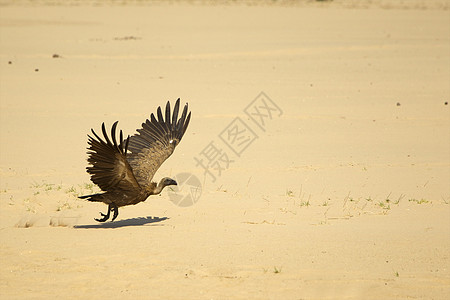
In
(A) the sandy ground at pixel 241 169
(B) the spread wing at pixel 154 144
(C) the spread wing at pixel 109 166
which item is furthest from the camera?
(B) the spread wing at pixel 154 144

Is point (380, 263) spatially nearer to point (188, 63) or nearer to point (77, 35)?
point (188, 63)

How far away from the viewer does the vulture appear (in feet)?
23.9

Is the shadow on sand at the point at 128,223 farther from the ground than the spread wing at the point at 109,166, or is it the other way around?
the spread wing at the point at 109,166

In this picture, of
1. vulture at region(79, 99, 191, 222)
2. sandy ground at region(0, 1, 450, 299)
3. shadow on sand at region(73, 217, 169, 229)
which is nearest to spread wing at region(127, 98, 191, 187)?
vulture at region(79, 99, 191, 222)

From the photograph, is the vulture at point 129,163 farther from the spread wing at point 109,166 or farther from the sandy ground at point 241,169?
the sandy ground at point 241,169

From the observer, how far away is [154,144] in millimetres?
9078

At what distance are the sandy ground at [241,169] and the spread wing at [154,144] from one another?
75cm

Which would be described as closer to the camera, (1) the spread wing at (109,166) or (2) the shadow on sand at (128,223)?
(1) the spread wing at (109,166)

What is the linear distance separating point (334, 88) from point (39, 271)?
14.9 m

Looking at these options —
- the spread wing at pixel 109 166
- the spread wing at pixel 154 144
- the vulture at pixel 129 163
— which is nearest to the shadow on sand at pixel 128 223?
the vulture at pixel 129 163

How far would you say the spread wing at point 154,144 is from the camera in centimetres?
864

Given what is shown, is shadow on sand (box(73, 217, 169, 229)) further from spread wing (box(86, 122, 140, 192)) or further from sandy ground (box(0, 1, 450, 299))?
spread wing (box(86, 122, 140, 192))

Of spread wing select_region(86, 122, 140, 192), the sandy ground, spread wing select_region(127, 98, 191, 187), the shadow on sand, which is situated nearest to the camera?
the sandy ground

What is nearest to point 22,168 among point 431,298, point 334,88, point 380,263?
point 380,263
